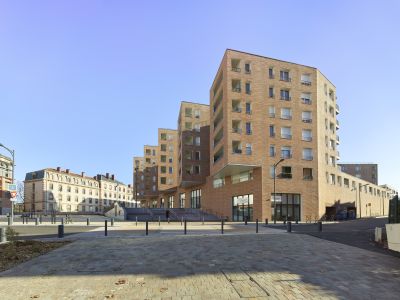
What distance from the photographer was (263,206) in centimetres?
3994

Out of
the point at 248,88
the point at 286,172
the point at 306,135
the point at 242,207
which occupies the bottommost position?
the point at 242,207

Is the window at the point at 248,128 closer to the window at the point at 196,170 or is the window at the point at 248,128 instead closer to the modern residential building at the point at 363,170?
the window at the point at 196,170

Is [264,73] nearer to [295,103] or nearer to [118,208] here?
[295,103]

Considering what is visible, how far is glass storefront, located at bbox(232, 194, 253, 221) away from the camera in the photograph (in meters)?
42.4

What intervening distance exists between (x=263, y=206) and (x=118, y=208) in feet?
85.1

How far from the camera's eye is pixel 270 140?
138 ft

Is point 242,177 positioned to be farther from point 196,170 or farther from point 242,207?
point 196,170

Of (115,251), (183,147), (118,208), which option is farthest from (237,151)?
(115,251)

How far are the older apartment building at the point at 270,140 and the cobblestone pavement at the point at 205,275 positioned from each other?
28463mm

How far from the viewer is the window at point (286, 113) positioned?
43347 millimetres

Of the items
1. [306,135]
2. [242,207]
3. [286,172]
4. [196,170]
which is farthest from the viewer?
[196,170]

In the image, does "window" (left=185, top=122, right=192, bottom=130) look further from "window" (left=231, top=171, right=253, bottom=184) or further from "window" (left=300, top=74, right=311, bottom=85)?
"window" (left=300, top=74, right=311, bottom=85)

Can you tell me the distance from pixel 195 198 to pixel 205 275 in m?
55.9

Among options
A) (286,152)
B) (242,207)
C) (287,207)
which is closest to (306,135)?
(286,152)
